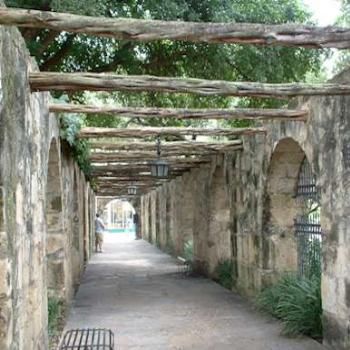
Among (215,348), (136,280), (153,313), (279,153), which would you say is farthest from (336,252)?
(136,280)

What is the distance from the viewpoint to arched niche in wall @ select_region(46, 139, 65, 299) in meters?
6.68

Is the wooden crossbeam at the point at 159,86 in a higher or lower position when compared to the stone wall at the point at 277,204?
higher

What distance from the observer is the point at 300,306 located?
651cm

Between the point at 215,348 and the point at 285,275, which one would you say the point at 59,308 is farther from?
the point at 285,275

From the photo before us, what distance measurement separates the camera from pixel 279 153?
25.2ft

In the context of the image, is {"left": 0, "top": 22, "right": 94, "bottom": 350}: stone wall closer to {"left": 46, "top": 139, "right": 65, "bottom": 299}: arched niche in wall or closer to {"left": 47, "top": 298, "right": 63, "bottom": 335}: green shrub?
{"left": 46, "top": 139, "right": 65, "bottom": 299}: arched niche in wall

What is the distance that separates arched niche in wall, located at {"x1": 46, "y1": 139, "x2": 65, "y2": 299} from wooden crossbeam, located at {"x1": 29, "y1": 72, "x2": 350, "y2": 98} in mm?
2204

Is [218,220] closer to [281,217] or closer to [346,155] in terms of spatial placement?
[281,217]

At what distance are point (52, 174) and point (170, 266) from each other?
7929mm

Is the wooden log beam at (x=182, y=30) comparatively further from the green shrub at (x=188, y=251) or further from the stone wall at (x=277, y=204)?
the green shrub at (x=188, y=251)

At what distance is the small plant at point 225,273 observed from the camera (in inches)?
397

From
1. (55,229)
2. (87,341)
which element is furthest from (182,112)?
(87,341)

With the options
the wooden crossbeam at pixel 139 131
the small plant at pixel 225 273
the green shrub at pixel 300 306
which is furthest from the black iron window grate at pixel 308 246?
the small plant at pixel 225 273

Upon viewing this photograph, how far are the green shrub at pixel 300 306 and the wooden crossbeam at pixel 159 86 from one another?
2638 mm
